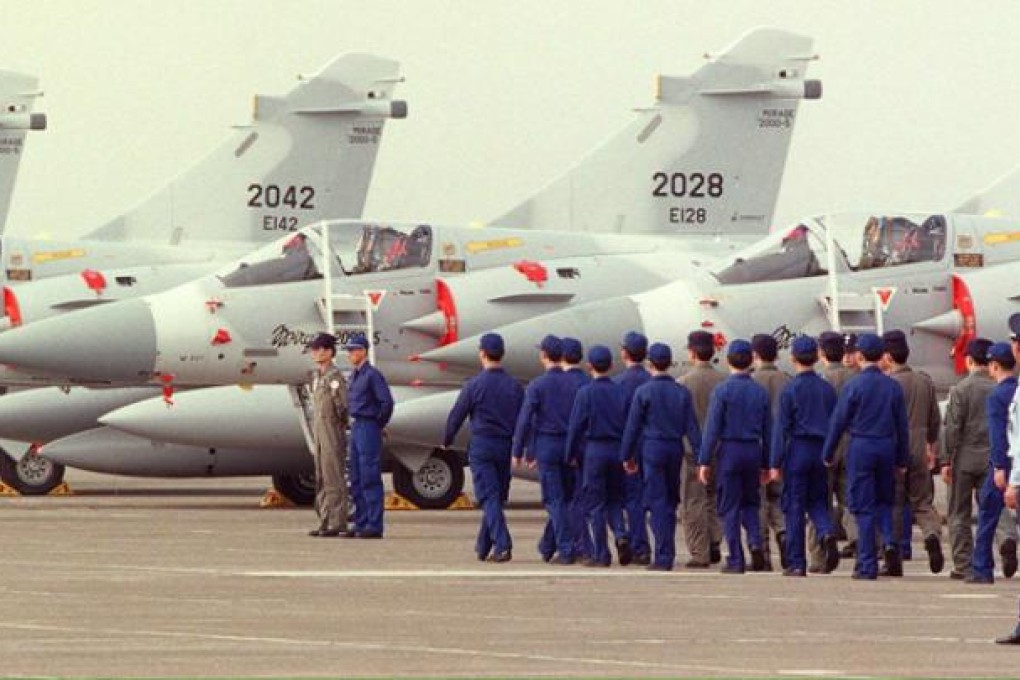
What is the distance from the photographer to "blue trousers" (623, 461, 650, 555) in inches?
749

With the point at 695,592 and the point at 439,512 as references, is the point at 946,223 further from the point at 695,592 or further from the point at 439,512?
the point at 695,592

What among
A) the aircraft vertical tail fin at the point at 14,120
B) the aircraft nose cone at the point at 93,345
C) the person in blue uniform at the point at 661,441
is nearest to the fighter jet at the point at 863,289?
the aircraft nose cone at the point at 93,345

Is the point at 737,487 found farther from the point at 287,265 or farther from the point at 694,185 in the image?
the point at 694,185

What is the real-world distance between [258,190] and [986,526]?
19.2m

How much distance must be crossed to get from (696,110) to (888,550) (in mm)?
15657

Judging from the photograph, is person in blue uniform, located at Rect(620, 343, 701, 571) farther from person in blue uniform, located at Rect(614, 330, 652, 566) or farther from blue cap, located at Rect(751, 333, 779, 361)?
blue cap, located at Rect(751, 333, 779, 361)

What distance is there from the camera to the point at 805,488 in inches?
698

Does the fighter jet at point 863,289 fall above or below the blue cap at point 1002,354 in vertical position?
above

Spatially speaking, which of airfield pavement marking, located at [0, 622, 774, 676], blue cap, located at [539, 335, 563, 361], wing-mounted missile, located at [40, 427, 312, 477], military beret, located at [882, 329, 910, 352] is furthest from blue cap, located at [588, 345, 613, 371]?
wing-mounted missile, located at [40, 427, 312, 477]

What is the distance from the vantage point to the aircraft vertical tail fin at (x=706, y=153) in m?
32.4

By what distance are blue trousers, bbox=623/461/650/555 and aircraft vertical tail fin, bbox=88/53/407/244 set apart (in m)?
15.6

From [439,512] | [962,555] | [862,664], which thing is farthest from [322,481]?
A: [862,664]

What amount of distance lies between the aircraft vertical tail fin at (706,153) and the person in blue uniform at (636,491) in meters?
13.4

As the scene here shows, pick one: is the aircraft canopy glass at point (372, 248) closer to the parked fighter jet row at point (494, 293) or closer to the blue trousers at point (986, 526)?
the parked fighter jet row at point (494, 293)
